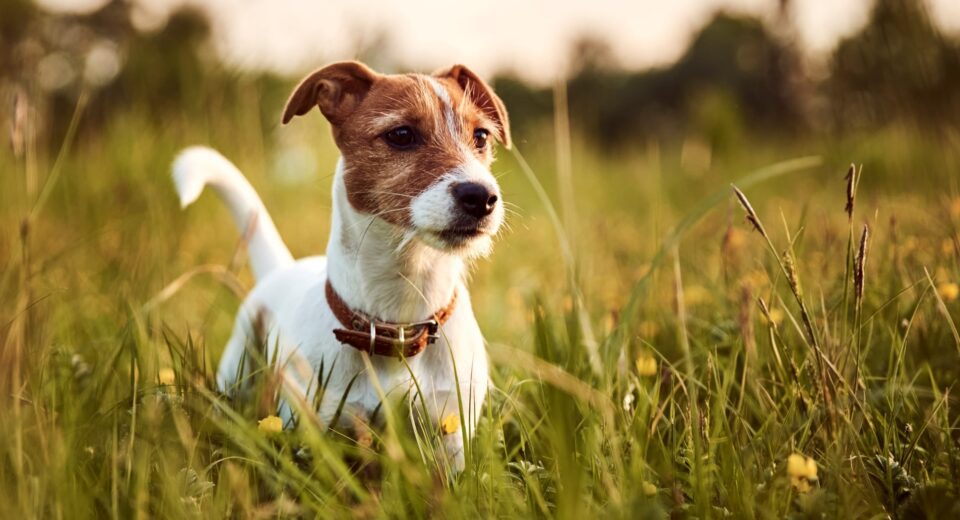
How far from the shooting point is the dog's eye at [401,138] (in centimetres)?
250

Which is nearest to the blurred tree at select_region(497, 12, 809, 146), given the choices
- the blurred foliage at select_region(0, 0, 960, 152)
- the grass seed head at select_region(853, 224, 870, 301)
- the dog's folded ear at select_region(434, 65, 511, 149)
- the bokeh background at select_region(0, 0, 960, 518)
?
the blurred foliage at select_region(0, 0, 960, 152)

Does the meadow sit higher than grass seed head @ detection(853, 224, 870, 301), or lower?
lower

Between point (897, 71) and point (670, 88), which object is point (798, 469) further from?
point (670, 88)

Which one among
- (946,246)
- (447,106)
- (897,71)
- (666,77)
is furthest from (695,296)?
(666,77)

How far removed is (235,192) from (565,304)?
1.62 meters

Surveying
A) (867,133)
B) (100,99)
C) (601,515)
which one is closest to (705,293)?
(601,515)

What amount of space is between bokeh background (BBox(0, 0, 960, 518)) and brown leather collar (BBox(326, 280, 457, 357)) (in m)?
0.33

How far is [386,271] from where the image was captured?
241 centimetres

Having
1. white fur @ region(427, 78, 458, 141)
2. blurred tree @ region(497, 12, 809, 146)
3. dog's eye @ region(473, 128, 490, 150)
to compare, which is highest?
white fur @ region(427, 78, 458, 141)

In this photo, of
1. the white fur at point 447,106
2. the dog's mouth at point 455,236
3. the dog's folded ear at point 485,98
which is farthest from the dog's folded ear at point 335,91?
the dog's mouth at point 455,236

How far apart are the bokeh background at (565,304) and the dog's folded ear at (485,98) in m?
0.36

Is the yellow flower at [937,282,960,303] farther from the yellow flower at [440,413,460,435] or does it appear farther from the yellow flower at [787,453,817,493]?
the yellow flower at [440,413,460,435]

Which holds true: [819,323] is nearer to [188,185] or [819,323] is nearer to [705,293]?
[705,293]

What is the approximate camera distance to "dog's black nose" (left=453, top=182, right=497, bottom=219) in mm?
2223
